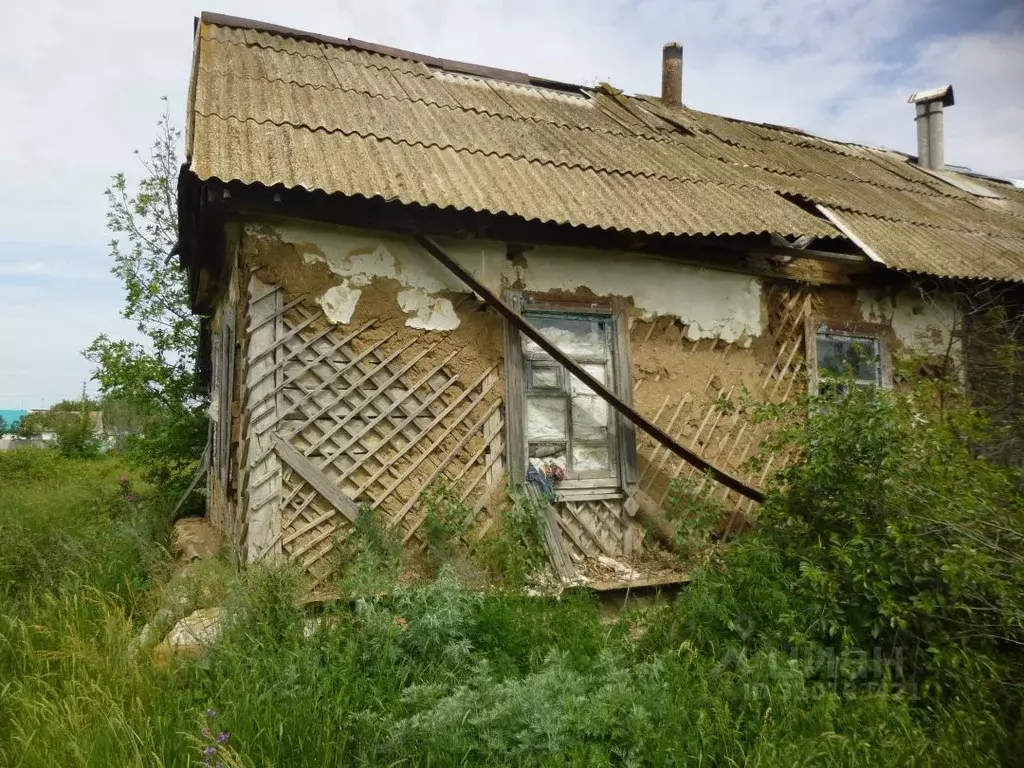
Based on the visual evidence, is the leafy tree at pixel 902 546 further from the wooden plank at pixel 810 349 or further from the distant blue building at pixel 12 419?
the distant blue building at pixel 12 419

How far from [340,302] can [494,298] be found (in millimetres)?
1055

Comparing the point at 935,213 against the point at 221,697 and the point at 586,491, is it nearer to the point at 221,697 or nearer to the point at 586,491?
the point at 586,491

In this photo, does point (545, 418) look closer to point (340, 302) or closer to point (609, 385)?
point (609, 385)

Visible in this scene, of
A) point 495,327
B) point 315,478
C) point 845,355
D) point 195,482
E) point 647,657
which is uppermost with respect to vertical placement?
point 495,327

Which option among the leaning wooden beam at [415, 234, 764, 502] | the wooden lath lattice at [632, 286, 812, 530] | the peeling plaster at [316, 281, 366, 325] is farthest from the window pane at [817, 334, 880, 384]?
the peeling plaster at [316, 281, 366, 325]

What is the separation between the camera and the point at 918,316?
23.5ft

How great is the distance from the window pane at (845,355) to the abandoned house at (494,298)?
3 centimetres

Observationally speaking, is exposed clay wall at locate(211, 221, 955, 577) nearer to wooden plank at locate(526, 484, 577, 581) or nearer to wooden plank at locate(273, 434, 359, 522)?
wooden plank at locate(273, 434, 359, 522)

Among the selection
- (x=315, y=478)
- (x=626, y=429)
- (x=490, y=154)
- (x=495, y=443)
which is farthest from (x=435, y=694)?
(x=490, y=154)

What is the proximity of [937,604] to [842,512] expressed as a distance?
26.6 inches

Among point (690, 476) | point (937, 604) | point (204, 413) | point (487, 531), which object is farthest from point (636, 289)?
point (204, 413)

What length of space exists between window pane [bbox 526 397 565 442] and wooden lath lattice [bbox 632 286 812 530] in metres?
0.66

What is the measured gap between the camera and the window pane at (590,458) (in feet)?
18.2

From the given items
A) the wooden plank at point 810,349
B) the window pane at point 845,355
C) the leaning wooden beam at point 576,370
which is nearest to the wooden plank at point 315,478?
the leaning wooden beam at point 576,370
